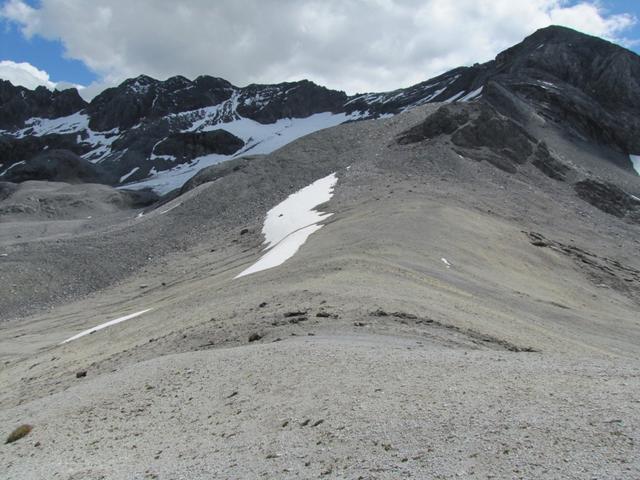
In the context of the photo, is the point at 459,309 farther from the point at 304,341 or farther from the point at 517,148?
the point at 517,148

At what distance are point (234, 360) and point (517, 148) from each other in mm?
61697

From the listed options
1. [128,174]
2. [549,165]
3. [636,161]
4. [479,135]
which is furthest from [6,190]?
[636,161]

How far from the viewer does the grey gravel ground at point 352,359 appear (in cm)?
926

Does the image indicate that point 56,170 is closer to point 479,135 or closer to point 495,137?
point 479,135

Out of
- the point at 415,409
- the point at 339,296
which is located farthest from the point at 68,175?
the point at 415,409

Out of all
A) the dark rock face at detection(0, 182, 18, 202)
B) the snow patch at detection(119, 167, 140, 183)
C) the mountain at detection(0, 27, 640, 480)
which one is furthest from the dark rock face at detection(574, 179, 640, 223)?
the snow patch at detection(119, 167, 140, 183)

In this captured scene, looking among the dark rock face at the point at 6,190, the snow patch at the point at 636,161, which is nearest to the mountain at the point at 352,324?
the snow patch at the point at 636,161

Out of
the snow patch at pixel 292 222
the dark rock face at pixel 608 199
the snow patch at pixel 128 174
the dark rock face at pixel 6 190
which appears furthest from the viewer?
the snow patch at pixel 128 174

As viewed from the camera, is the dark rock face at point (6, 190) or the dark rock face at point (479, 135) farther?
the dark rock face at point (6, 190)

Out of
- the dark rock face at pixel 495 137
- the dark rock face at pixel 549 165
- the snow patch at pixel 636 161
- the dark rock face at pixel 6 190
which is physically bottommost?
the snow patch at pixel 636 161

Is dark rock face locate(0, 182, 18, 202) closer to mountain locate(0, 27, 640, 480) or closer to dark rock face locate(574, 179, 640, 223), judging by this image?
mountain locate(0, 27, 640, 480)

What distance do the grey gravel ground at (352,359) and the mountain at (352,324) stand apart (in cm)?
7

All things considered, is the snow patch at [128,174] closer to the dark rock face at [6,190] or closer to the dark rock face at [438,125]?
the dark rock face at [6,190]

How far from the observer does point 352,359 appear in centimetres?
1395
